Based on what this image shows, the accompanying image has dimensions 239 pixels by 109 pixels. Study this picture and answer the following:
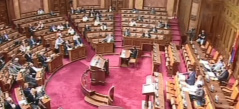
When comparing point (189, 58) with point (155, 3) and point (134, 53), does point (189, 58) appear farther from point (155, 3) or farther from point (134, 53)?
point (155, 3)

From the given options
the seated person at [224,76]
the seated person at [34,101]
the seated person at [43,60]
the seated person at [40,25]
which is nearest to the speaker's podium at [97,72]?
the seated person at [43,60]

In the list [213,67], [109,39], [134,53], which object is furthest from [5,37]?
[213,67]

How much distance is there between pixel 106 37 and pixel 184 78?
539 centimetres

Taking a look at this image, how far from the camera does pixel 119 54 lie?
41.8ft

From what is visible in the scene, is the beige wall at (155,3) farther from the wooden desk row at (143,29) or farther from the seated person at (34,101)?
the seated person at (34,101)

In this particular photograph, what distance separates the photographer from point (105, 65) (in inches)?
410

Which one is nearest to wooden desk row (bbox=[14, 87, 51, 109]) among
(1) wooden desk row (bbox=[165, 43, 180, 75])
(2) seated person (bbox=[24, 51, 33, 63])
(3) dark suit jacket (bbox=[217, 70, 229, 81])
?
(2) seated person (bbox=[24, 51, 33, 63])

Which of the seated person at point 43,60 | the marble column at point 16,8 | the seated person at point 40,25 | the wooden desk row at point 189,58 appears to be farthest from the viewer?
the marble column at point 16,8

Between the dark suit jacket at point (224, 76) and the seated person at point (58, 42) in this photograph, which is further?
the seated person at point (58, 42)

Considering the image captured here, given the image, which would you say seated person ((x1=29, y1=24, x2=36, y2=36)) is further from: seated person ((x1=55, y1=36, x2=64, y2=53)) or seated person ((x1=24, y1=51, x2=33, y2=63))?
seated person ((x1=24, y1=51, x2=33, y2=63))

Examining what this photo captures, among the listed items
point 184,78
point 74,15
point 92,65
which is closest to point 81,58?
point 92,65

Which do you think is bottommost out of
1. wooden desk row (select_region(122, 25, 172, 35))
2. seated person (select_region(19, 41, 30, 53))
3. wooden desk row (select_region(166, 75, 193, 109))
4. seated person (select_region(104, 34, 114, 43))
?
wooden desk row (select_region(166, 75, 193, 109))

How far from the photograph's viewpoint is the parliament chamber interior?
26.2ft

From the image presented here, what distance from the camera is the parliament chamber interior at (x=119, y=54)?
8.00 metres
